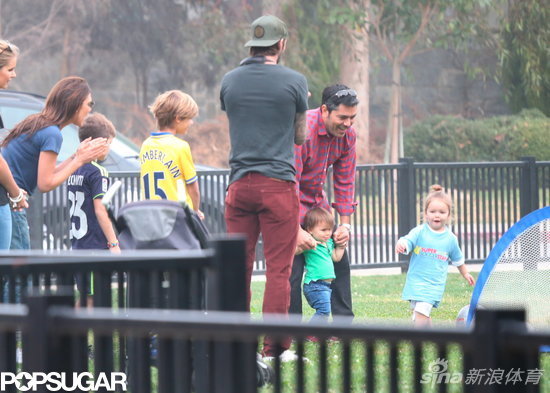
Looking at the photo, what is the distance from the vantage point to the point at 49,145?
6.35m

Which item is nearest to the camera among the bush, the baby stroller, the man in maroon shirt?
the baby stroller

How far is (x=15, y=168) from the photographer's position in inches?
256

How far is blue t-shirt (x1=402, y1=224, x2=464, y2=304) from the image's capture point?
293 inches

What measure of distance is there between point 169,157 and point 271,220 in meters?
0.77

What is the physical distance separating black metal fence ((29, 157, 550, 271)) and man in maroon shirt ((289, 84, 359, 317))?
4627 millimetres

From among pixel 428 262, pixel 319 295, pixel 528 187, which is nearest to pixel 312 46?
pixel 528 187

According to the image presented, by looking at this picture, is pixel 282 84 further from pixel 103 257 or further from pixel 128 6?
pixel 128 6

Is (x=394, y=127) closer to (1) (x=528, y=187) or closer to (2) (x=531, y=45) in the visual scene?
(2) (x=531, y=45)

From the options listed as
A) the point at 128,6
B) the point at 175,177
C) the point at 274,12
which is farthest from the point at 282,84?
the point at 128,6

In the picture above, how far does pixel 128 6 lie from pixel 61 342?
2935 centimetres

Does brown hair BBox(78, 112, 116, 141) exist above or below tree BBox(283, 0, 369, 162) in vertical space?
below

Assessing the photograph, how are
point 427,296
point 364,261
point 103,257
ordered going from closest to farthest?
point 103,257
point 427,296
point 364,261

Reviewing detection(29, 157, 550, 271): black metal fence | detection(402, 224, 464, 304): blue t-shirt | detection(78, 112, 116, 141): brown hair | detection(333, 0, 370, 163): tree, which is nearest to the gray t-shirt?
detection(78, 112, 116, 141): brown hair

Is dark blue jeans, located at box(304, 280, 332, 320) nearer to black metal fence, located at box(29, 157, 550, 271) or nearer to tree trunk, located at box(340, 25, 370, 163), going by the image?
black metal fence, located at box(29, 157, 550, 271)
